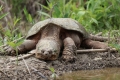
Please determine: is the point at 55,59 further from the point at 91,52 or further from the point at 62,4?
the point at 62,4

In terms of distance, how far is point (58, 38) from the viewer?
199 inches

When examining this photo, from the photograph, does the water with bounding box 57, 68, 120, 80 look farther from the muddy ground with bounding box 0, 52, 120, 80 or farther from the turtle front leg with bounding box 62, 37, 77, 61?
the turtle front leg with bounding box 62, 37, 77, 61

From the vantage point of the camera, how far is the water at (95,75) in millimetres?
4125

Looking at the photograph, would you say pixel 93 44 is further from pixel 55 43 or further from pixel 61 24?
pixel 55 43

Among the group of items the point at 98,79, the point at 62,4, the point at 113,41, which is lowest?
the point at 98,79

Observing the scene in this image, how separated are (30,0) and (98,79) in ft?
21.3

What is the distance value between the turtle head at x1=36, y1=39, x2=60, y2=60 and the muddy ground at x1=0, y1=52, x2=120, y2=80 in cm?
6

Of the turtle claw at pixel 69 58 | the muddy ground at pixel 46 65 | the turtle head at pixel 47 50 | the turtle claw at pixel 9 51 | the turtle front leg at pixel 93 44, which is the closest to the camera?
the muddy ground at pixel 46 65

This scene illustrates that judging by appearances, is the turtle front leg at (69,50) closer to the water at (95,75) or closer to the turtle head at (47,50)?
the turtle head at (47,50)

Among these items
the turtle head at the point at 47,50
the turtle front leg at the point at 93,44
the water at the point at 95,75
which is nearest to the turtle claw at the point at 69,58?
the turtle head at the point at 47,50

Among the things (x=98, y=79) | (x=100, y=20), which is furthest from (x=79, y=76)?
(x=100, y=20)

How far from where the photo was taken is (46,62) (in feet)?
15.0

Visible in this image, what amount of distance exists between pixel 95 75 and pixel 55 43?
782mm

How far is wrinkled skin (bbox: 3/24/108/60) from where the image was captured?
4.58 m
